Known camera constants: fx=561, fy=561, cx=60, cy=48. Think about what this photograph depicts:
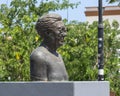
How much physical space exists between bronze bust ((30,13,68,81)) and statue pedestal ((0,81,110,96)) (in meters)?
0.55

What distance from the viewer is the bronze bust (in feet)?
24.2

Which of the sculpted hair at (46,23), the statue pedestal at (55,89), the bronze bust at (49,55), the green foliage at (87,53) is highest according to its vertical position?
the sculpted hair at (46,23)

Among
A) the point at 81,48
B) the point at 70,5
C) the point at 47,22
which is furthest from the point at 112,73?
the point at 47,22

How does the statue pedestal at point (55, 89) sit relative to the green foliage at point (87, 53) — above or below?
above

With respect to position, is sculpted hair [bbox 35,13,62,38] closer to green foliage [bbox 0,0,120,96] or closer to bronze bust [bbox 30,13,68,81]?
bronze bust [bbox 30,13,68,81]

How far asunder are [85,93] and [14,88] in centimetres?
88

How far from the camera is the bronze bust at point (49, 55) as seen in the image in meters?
7.37

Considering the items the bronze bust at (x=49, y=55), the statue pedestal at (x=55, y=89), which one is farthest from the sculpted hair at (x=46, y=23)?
the statue pedestal at (x=55, y=89)

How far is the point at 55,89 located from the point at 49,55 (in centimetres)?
103

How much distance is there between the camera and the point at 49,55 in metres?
7.50

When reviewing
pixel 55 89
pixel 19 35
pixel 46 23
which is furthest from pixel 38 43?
pixel 55 89

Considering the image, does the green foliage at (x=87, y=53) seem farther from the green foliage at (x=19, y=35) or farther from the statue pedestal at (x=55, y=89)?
the statue pedestal at (x=55, y=89)

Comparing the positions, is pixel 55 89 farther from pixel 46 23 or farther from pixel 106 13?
pixel 106 13

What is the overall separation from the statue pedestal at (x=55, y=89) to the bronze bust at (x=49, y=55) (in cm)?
55
